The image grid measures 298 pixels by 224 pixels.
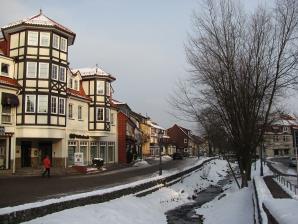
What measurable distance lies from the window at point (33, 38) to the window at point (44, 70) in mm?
1797

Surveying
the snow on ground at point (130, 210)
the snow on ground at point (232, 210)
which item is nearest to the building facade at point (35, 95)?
the snow on ground at point (130, 210)

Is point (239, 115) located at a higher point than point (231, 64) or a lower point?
lower

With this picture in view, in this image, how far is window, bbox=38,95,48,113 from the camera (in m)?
34.5

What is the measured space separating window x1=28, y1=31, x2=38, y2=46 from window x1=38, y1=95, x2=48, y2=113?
Result: 437cm

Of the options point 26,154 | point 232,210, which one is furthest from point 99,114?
point 232,210

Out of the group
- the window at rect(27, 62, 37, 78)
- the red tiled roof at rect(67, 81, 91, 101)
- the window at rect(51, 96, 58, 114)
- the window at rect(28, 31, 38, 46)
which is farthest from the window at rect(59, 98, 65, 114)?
the window at rect(28, 31, 38, 46)

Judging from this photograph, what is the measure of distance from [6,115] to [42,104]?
295cm

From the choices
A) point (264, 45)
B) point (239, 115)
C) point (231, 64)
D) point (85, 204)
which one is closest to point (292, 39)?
point (264, 45)

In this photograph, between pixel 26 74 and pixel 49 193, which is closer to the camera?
pixel 49 193

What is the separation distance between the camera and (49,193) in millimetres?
19797

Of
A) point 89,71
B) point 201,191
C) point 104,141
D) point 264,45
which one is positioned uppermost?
point 89,71

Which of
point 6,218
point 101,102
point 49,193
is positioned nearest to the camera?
point 6,218

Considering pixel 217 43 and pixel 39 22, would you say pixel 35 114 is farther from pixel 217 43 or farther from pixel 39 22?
pixel 217 43

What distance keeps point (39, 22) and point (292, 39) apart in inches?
846
